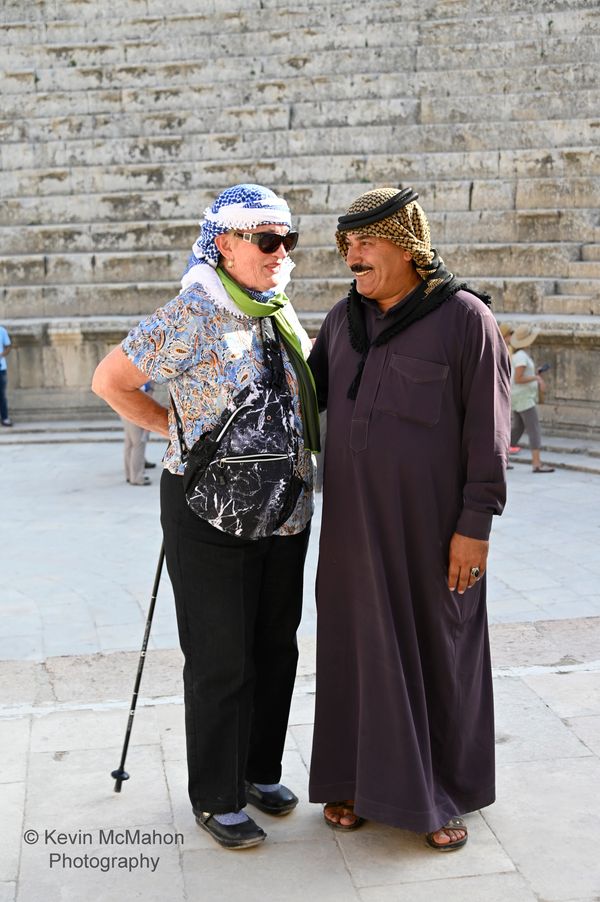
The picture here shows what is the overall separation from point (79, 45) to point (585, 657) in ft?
38.9

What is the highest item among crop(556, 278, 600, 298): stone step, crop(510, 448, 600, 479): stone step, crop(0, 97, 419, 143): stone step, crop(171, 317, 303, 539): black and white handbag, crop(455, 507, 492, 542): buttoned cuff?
crop(0, 97, 419, 143): stone step

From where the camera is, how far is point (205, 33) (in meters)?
14.3

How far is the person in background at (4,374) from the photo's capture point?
11508mm

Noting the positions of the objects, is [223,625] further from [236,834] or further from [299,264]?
[299,264]

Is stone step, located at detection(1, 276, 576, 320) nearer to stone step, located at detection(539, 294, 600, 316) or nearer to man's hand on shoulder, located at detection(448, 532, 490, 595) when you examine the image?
stone step, located at detection(539, 294, 600, 316)

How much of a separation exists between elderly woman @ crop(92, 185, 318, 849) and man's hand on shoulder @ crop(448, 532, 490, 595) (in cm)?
44

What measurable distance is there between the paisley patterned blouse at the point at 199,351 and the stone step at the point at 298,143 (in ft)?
32.2

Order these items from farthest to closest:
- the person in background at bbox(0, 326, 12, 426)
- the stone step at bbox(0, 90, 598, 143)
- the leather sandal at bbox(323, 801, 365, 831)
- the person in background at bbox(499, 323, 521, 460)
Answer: the stone step at bbox(0, 90, 598, 143) < the person in background at bbox(0, 326, 12, 426) < the person in background at bbox(499, 323, 521, 460) < the leather sandal at bbox(323, 801, 365, 831)

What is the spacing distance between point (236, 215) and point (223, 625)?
114 centimetres

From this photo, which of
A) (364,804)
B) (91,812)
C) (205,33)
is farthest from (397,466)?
(205,33)

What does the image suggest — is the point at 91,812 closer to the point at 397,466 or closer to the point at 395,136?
the point at 397,466

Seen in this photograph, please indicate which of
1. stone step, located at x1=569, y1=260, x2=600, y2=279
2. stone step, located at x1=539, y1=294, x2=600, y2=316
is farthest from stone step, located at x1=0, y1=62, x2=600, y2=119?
stone step, located at x1=539, y1=294, x2=600, y2=316

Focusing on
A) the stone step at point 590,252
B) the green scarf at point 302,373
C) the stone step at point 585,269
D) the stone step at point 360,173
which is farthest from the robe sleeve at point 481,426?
the stone step at point 360,173

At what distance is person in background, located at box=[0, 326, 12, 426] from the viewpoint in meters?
11.5
